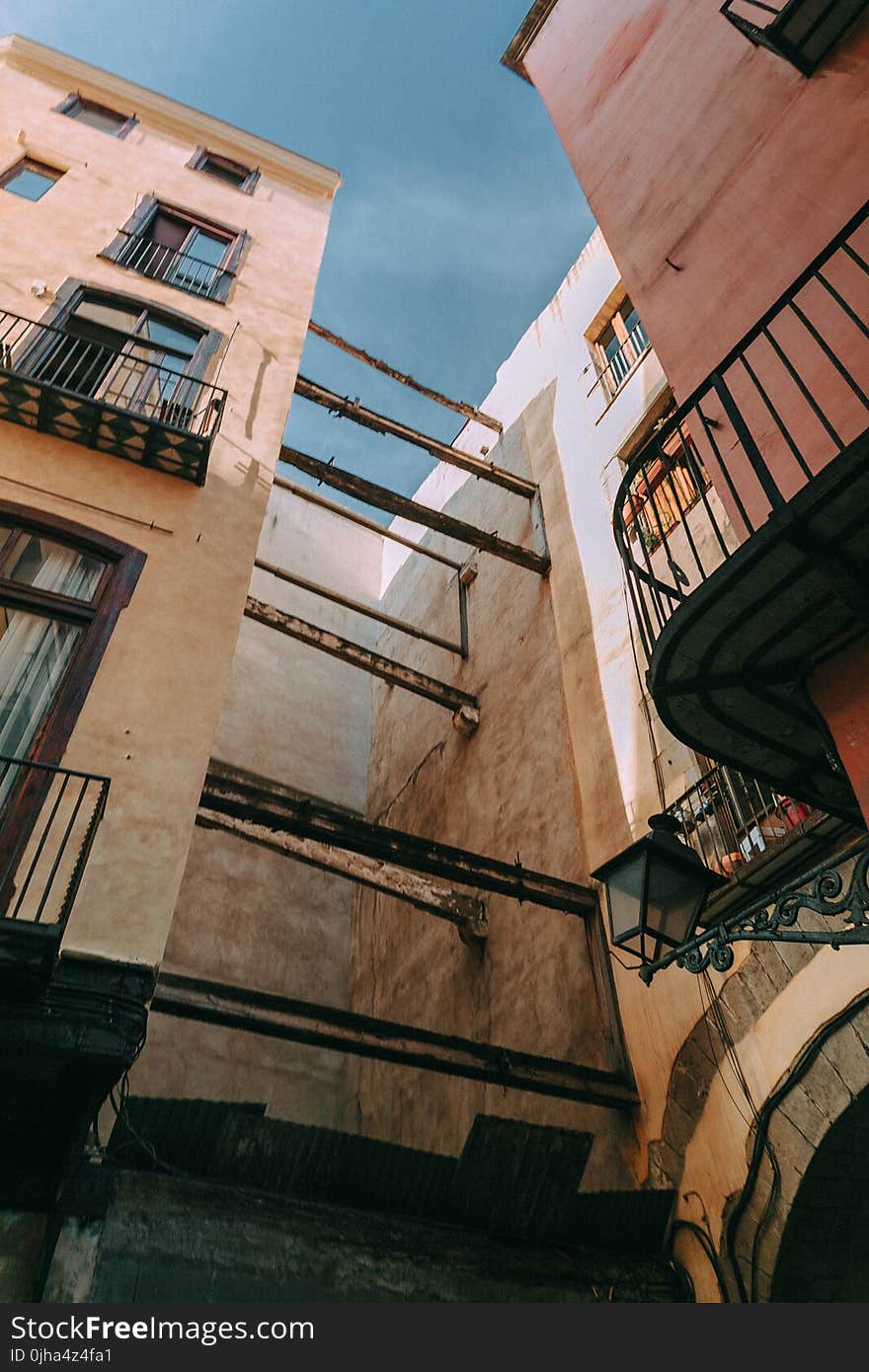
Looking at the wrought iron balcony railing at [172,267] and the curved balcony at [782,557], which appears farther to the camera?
the wrought iron balcony railing at [172,267]

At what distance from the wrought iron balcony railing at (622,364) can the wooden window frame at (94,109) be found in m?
8.53

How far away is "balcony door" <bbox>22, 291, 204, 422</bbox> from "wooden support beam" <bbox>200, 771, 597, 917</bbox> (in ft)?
13.1

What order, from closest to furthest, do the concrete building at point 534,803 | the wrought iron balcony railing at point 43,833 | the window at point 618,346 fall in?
the concrete building at point 534,803 → the wrought iron balcony railing at point 43,833 → the window at point 618,346

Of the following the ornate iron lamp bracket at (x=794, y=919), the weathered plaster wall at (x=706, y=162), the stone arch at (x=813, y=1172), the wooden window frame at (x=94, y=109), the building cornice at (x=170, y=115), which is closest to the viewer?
the ornate iron lamp bracket at (x=794, y=919)

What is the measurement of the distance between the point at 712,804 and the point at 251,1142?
4.24 meters

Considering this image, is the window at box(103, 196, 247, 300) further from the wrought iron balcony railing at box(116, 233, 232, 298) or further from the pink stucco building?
the pink stucco building

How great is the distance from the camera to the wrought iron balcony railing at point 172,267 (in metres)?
10.2

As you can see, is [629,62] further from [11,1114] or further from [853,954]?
[11,1114]

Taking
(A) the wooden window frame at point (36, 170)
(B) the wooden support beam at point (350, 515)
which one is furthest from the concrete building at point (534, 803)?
(B) the wooden support beam at point (350, 515)

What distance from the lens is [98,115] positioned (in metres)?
13.0

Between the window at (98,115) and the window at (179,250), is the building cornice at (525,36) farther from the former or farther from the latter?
the window at (98,115)

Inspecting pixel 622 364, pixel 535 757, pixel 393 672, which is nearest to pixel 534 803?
pixel 535 757

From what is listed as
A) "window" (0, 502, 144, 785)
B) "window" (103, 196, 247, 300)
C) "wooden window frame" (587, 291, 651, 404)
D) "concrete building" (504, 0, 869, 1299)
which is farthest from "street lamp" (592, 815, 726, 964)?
"window" (103, 196, 247, 300)

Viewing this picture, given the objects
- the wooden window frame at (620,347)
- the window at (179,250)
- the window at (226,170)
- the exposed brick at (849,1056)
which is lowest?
the window at (226,170)
